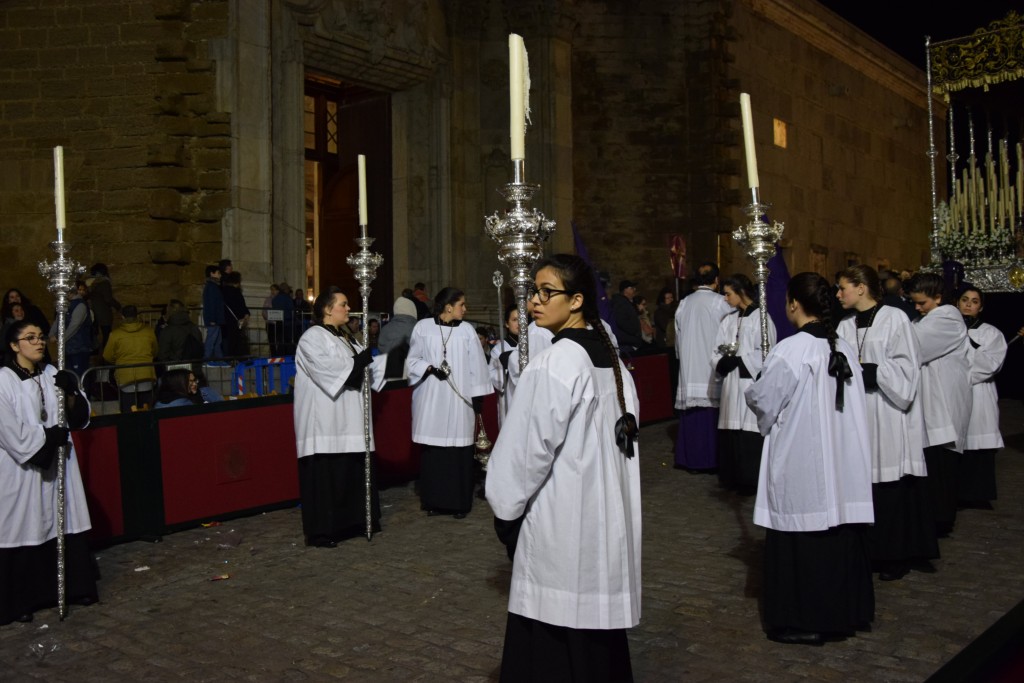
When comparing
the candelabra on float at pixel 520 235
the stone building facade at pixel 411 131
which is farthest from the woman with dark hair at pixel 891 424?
the stone building facade at pixel 411 131

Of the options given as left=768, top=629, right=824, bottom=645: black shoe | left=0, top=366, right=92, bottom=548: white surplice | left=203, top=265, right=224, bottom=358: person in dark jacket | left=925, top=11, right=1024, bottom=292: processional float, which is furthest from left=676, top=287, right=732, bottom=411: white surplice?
left=925, top=11, right=1024, bottom=292: processional float

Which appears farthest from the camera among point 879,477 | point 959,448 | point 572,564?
point 959,448

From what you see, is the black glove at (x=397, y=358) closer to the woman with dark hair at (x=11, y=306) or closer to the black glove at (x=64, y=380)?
the woman with dark hair at (x=11, y=306)

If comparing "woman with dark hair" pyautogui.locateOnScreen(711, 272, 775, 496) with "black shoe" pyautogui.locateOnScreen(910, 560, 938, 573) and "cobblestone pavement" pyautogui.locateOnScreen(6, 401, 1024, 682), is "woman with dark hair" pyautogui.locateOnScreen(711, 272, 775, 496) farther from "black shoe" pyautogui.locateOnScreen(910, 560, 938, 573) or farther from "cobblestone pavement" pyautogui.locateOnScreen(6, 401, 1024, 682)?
"black shoe" pyautogui.locateOnScreen(910, 560, 938, 573)

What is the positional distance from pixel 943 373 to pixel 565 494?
5378 mm

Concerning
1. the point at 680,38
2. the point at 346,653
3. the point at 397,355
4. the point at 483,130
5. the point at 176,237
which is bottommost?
the point at 346,653

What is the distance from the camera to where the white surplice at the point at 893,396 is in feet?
21.6

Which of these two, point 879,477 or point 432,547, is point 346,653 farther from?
point 879,477

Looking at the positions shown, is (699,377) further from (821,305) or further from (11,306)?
(11,306)

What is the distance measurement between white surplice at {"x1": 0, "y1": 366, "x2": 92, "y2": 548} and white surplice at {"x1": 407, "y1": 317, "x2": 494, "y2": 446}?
338cm

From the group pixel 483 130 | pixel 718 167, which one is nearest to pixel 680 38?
pixel 718 167

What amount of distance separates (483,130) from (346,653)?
13.7m

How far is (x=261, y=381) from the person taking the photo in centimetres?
1111

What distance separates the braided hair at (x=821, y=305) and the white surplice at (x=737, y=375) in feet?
13.1
